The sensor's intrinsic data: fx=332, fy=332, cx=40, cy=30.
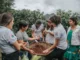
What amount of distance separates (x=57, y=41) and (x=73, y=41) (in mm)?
417

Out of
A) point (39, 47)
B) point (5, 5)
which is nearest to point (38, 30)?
point (39, 47)

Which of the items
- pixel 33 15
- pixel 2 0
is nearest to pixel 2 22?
pixel 2 0

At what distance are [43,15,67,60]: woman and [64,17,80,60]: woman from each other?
23 centimetres

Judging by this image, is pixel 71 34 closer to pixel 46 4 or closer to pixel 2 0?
pixel 2 0

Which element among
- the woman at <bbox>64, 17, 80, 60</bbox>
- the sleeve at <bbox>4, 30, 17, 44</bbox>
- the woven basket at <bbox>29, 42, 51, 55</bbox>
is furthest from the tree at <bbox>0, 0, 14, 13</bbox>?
the sleeve at <bbox>4, 30, 17, 44</bbox>

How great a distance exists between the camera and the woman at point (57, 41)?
7184mm

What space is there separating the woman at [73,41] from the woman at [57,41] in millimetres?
235

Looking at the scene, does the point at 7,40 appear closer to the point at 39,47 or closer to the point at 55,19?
the point at 55,19

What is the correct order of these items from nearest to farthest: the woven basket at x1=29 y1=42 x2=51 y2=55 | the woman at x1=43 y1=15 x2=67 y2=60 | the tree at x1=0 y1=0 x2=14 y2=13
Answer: the woman at x1=43 y1=15 x2=67 y2=60, the woven basket at x1=29 y1=42 x2=51 y2=55, the tree at x1=0 y1=0 x2=14 y2=13

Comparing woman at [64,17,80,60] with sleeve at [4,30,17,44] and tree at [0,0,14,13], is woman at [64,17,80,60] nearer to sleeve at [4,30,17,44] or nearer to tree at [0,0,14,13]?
sleeve at [4,30,17,44]

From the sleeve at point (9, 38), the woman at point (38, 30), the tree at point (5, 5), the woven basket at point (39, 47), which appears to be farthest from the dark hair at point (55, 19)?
the tree at point (5, 5)

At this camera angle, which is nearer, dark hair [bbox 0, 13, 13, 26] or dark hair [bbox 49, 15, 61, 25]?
dark hair [bbox 0, 13, 13, 26]

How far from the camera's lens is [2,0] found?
14344 millimetres

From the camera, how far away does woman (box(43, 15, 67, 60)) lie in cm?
718
